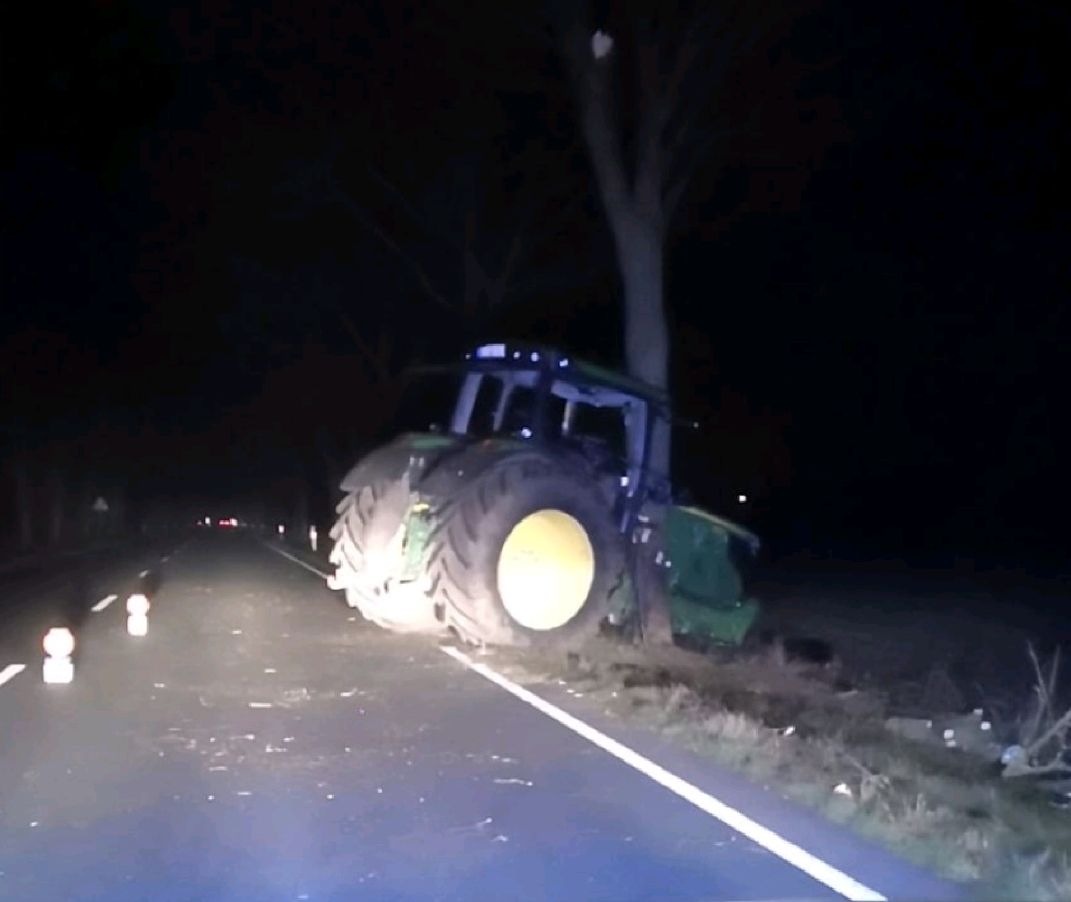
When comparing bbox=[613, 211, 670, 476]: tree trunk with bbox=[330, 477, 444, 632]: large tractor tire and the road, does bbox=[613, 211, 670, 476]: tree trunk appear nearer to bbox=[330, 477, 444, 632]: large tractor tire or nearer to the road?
bbox=[330, 477, 444, 632]: large tractor tire

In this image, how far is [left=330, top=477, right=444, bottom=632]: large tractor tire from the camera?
19.2 meters

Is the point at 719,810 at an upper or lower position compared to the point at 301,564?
lower

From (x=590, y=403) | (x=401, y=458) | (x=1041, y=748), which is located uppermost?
(x=590, y=403)

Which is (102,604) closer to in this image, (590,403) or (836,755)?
(590,403)

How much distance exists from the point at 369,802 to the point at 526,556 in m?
8.74

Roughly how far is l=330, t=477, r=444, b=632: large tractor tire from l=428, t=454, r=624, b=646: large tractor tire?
1160 millimetres

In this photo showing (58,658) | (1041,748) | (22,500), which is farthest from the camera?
(22,500)

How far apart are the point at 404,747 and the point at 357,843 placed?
2852 mm

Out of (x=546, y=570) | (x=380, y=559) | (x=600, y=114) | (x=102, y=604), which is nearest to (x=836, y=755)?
(x=546, y=570)

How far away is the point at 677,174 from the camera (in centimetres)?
2477

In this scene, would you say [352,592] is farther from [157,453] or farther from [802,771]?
[157,453]

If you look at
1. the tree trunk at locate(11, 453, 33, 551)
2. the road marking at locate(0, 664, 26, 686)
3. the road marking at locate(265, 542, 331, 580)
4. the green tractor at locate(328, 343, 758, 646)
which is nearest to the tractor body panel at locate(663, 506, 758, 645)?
the green tractor at locate(328, 343, 758, 646)

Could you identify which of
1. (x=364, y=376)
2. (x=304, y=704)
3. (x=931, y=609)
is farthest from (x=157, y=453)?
(x=304, y=704)

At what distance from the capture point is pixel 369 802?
989cm
